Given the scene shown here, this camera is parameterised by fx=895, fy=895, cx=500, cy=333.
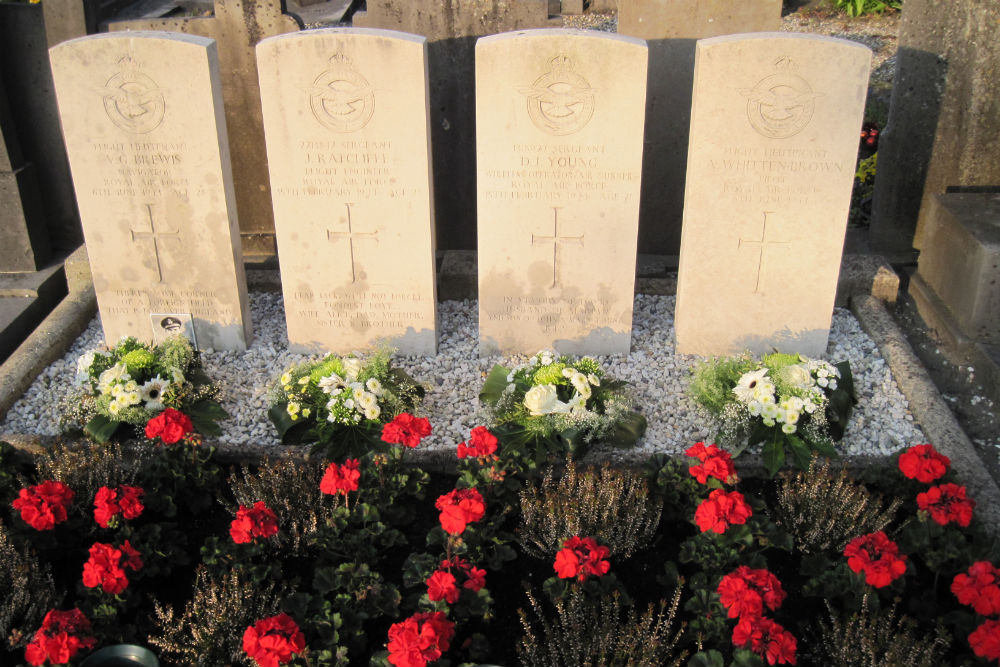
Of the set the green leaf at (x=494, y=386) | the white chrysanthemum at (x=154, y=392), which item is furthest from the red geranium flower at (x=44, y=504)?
the green leaf at (x=494, y=386)

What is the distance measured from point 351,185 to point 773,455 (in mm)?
2556

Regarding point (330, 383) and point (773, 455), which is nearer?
point (773, 455)

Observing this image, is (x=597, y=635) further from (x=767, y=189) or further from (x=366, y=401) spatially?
(x=767, y=189)

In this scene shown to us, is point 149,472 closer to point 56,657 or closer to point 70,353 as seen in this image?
point 56,657

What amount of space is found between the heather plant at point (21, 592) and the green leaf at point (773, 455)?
306cm

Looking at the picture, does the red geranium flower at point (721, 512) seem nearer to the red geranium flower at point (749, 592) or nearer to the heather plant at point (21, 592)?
the red geranium flower at point (749, 592)

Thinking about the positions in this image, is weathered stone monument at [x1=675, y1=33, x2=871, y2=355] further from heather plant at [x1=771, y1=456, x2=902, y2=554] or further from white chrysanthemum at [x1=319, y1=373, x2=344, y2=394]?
white chrysanthemum at [x1=319, y1=373, x2=344, y2=394]

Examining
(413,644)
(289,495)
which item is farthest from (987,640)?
(289,495)

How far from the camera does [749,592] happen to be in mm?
3064

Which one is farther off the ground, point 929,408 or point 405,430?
point 405,430

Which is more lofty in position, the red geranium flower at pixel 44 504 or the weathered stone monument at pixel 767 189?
the weathered stone monument at pixel 767 189

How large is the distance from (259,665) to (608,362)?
2.77 m

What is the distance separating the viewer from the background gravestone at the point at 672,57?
17.8ft

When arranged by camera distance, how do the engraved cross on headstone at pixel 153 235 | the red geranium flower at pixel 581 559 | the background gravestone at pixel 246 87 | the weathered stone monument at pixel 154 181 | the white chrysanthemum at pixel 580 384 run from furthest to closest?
the background gravestone at pixel 246 87 → the engraved cross on headstone at pixel 153 235 → the weathered stone monument at pixel 154 181 → the white chrysanthemum at pixel 580 384 → the red geranium flower at pixel 581 559
